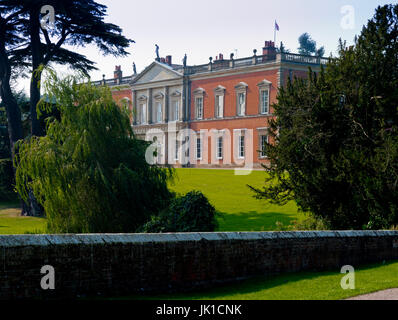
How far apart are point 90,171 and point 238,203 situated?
11277mm

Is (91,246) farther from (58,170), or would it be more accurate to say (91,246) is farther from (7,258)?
(58,170)

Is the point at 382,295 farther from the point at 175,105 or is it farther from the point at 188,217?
the point at 175,105

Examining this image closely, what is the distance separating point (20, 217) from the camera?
2594cm

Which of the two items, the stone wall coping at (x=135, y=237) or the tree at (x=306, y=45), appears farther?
the tree at (x=306, y=45)

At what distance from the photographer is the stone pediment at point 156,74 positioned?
58.5 m

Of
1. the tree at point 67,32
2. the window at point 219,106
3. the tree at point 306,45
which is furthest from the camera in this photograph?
the tree at point 306,45

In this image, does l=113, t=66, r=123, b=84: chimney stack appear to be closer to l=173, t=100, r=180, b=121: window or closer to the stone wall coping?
l=173, t=100, r=180, b=121: window

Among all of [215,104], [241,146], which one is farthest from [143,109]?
[241,146]

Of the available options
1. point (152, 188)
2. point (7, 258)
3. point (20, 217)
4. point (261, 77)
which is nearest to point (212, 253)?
point (7, 258)

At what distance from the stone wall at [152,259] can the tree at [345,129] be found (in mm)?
4711

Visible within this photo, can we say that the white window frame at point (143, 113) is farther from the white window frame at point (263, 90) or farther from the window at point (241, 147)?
the white window frame at point (263, 90)

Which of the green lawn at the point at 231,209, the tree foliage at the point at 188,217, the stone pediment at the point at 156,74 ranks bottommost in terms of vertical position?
the green lawn at the point at 231,209

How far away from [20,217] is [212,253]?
61.8ft

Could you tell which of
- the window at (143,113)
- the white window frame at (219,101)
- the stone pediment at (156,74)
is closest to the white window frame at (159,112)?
the window at (143,113)
